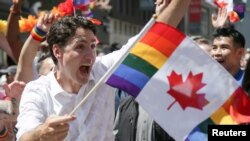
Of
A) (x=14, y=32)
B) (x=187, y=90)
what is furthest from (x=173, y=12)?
(x=14, y=32)

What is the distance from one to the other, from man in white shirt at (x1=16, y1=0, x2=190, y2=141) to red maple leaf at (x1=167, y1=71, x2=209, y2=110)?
13.5 inches

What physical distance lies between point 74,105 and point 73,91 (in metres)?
0.08

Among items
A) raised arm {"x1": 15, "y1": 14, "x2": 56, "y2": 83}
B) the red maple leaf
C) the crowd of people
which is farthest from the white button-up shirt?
raised arm {"x1": 15, "y1": 14, "x2": 56, "y2": 83}

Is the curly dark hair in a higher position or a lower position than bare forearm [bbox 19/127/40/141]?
higher

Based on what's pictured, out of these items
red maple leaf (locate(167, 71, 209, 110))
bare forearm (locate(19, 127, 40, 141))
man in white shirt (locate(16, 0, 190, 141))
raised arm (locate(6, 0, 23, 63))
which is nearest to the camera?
bare forearm (locate(19, 127, 40, 141))

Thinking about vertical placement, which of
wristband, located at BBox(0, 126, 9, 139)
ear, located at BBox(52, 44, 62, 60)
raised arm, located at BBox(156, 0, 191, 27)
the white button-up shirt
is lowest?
wristband, located at BBox(0, 126, 9, 139)

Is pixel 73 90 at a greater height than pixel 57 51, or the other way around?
pixel 57 51

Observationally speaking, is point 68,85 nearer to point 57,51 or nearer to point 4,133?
point 57,51

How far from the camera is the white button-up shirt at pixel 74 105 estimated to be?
171 inches

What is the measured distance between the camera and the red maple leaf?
4.22 meters

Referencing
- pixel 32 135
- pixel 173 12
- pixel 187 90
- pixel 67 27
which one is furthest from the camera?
pixel 173 12

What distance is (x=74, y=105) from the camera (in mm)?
4449

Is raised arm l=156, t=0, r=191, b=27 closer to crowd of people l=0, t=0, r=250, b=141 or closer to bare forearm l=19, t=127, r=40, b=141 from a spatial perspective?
crowd of people l=0, t=0, r=250, b=141

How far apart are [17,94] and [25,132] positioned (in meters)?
1.46
